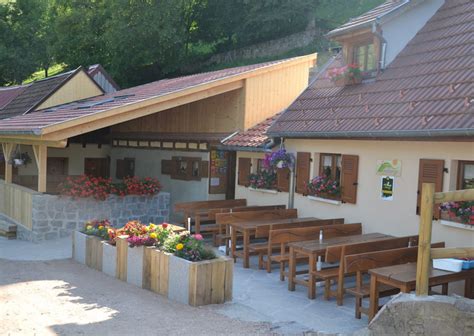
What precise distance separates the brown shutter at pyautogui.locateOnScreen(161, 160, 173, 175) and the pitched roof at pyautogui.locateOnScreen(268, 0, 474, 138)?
215 inches

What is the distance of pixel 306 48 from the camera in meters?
34.7

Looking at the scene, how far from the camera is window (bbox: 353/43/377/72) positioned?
1186 cm

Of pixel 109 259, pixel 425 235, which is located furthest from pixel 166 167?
pixel 425 235

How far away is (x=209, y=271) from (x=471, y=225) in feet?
13.6

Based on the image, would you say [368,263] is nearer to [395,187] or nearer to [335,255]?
[335,255]

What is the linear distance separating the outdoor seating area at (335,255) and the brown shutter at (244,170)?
1.91m

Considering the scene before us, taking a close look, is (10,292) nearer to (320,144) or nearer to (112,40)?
(320,144)

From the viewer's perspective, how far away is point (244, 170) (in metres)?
14.3

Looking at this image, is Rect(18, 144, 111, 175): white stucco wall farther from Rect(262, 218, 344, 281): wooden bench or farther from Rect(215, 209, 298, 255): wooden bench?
Rect(262, 218, 344, 281): wooden bench

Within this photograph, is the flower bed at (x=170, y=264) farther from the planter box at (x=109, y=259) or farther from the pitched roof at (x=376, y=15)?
the pitched roof at (x=376, y=15)

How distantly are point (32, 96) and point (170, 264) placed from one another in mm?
16869

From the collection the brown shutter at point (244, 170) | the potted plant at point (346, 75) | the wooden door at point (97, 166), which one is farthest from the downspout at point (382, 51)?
the wooden door at point (97, 166)

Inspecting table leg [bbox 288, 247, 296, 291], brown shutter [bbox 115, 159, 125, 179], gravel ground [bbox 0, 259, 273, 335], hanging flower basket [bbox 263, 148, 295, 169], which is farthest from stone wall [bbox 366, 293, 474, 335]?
brown shutter [bbox 115, 159, 125, 179]

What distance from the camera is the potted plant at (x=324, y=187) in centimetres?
1084
